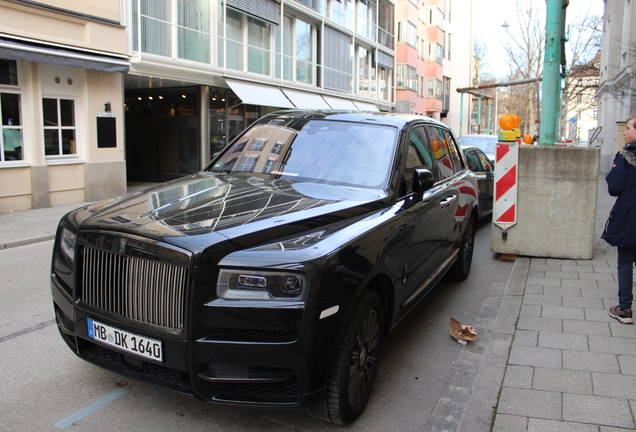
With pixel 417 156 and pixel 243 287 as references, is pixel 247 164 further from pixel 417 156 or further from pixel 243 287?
pixel 243 287

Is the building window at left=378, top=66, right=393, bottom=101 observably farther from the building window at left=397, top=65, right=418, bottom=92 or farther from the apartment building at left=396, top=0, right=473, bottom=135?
the building window at left=397, top=65, right=418, bottom=92

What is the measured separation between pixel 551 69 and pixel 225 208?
250 inches

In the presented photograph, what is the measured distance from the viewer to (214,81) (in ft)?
60.3

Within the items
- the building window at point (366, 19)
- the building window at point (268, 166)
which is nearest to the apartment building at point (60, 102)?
the building window at point (268, 166)

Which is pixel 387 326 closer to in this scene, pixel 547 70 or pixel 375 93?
pixel 547 70

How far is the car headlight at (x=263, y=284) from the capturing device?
261cm

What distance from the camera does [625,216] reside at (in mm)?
4523

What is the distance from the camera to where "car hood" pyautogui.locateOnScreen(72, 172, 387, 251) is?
280cm

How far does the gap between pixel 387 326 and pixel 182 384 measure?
4.75 feet

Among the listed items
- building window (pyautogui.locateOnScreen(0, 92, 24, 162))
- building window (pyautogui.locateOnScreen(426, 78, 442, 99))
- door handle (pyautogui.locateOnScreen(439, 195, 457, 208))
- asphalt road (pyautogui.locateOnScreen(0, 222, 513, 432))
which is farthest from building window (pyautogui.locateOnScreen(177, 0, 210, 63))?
building window (pyautogui.locateOnScreen(426, 78, 442, 99))

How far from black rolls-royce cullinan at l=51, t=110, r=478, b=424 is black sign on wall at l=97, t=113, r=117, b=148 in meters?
11.0

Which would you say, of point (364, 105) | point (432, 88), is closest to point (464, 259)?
point (364, 105)

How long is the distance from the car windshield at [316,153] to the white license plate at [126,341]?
1.75 meters

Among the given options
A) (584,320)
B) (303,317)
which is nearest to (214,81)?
(584,320)
